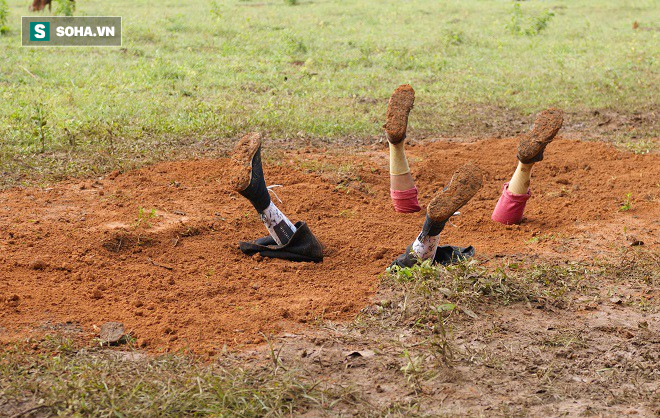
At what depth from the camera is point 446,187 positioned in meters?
3.59

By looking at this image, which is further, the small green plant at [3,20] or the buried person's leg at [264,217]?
the small green plant at [3,20]

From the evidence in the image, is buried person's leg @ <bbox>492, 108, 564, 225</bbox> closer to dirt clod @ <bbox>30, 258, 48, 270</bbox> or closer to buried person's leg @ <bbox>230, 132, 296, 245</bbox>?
buried person's leg @ <bbox>230, 132, 296, 245</bbox>

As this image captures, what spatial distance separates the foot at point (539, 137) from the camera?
4371 mm

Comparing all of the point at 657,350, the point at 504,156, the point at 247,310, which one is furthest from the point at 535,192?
the point at 247,310

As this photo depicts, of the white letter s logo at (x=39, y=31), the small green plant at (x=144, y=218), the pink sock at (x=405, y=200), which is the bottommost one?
the small green plant at (x=144, y=218)

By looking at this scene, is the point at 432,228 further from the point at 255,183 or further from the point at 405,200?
the point at 405,200

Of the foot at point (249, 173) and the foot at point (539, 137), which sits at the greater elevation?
the foot at point (539, 137)

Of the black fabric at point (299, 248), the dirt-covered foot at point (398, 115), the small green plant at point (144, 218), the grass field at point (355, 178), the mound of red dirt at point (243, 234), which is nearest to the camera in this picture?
the grass field at point (355, 178)

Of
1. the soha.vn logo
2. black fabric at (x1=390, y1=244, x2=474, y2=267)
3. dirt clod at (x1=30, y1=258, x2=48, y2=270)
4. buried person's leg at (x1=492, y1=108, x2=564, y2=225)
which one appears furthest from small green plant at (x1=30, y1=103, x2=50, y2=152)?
the soha.vn logo

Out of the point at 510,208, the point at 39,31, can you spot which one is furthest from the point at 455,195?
the point at 39,31

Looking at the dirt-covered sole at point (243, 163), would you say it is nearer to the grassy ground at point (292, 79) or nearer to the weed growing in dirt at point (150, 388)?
the weed growing in dirt at point (150, 388)

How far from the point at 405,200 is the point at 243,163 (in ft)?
4.72

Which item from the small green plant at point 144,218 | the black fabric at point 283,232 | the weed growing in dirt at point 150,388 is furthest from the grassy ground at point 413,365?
the small green plant at point 144,218

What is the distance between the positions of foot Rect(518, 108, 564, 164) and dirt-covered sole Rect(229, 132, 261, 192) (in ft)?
5.10
